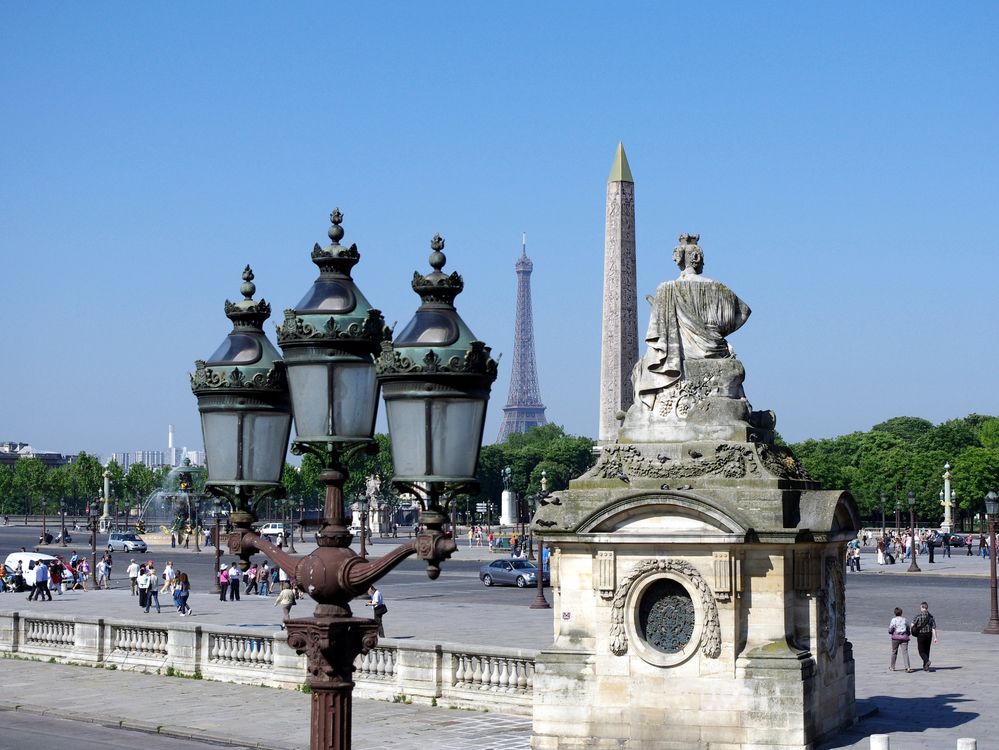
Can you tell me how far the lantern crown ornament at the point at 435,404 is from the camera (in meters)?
8.33

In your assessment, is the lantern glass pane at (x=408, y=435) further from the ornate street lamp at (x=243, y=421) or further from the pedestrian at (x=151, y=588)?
the pedestrian at (x=151, y=588)

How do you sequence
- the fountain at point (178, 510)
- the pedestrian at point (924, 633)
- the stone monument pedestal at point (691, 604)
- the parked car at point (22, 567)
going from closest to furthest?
the stone monument pedestal at point (691, 604) → the pedestrian at point (924, 633) → the parked car at point (22, 567) → the fountain at point (178, 510)

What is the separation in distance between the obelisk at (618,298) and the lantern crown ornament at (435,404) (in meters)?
52.7

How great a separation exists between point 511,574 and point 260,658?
3149 centimetres

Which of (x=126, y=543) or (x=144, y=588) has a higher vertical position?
(x=126, y=543)

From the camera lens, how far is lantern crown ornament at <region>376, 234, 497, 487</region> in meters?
8.33

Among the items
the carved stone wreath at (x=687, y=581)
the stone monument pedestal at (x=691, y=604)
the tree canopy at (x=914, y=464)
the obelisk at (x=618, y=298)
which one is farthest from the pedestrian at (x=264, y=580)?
the tree canopy at (x=914, y=464)

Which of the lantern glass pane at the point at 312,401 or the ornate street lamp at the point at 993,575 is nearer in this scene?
the lantern glass pane at the point at 312,401

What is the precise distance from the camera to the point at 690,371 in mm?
21703

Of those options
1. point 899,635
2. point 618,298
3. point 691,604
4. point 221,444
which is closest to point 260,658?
point 691,604

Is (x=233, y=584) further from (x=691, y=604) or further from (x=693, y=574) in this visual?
(x=693, y=574)

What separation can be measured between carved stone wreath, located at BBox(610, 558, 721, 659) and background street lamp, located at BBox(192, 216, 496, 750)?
1172 centimetres

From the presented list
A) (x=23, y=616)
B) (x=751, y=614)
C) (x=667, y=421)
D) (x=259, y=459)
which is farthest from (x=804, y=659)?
(x=23, y=616)

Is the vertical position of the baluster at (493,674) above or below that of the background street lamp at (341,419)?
below
